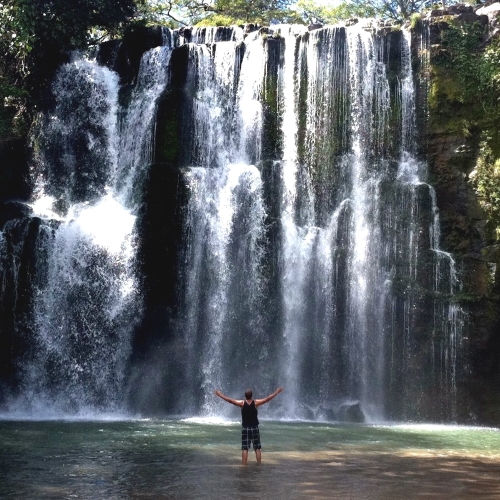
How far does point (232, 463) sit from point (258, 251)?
1155cm

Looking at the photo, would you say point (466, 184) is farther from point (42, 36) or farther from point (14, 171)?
point (42, 36)

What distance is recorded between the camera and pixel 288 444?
46.9 feet

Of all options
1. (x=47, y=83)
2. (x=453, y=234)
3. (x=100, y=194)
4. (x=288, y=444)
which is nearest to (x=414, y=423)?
(x=453, y=234)

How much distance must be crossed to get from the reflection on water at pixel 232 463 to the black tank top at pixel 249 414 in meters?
0.66

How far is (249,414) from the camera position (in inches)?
456

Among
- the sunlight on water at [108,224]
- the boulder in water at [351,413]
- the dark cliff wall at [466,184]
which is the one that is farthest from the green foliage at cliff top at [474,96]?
the sunlight on water at [108,224]

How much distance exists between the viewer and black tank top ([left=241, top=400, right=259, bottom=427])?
11.5 m

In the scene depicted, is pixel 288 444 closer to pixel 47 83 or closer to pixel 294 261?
pixel 294 261

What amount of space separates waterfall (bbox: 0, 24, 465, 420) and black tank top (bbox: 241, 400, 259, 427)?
30.7 ft

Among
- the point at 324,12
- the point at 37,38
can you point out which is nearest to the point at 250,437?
the point at 37,38

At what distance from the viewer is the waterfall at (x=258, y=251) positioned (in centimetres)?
2150

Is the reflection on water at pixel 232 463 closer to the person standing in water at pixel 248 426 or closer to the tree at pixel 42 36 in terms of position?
the person standing in water at pixel 248 426

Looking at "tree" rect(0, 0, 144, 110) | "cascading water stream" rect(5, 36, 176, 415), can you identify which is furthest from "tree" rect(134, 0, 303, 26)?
"cascading water stream" rect(5, 36, 176, 415)

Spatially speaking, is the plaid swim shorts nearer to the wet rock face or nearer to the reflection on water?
the reflection on water
